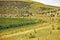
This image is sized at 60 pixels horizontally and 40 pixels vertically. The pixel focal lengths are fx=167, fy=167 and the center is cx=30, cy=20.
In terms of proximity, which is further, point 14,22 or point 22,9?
point 22,9

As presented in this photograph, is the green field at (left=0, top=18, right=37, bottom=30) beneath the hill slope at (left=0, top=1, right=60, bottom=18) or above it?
beneath

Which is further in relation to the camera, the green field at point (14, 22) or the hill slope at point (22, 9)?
the hill slope at point (22, 9)

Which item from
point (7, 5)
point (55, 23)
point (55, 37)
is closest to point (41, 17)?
point (55, 23)

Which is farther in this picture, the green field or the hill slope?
the hill slope

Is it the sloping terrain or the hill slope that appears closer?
the sloping terrain

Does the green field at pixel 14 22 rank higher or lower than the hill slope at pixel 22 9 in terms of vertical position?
lower

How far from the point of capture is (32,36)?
2.52m

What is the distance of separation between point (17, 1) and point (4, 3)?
230mm

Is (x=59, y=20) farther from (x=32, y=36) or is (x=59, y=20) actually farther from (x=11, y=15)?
(x=11, y=15)

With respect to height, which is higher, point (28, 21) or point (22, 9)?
point (22, 9)

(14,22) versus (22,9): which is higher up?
(22,9)

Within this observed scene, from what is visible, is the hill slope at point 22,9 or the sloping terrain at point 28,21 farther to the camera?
the hill slope at point 22,9

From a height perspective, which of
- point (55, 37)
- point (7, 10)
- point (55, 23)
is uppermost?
point (7, 10)

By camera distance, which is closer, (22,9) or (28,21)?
(28,21)
